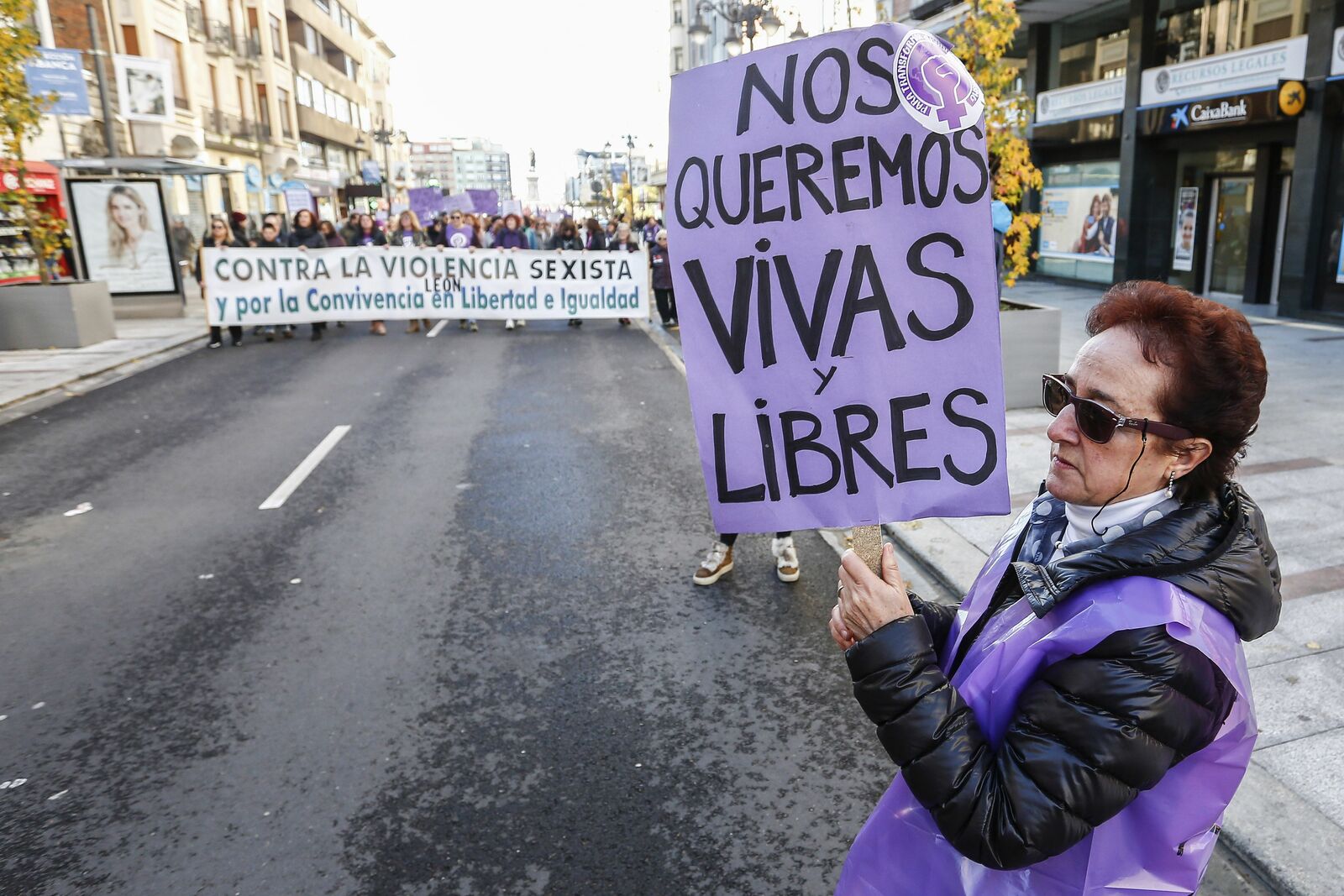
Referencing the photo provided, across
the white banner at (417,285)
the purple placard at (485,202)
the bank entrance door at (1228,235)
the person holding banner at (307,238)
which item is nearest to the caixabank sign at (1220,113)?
the bank entrance door at (1228,235)

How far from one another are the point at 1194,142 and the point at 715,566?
16.6m

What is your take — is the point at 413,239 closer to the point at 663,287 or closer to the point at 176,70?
the point at 663,287

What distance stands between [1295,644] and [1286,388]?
6.58 metres

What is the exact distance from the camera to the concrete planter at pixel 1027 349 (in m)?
8.98

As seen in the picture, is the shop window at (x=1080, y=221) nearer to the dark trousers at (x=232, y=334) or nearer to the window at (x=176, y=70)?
the dark trousers at (x=232, y=334)

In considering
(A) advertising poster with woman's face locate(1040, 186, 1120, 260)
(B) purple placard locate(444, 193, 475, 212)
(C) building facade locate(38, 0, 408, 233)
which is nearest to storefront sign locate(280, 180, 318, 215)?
(C) building facade locate(38, 0, 408, 233)

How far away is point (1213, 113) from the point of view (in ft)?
51.5

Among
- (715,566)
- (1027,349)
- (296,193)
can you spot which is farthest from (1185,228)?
(296,193)

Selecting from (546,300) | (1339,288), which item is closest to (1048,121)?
(1339,288)

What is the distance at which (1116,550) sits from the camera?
4.67 feet

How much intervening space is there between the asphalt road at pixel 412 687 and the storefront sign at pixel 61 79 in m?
11.2

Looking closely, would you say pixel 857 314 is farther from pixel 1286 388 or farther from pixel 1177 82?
pixel 1177 82

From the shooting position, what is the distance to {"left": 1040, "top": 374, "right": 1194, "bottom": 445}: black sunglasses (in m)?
1.52

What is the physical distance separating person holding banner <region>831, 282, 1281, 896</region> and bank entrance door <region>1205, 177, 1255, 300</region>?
692 inches
